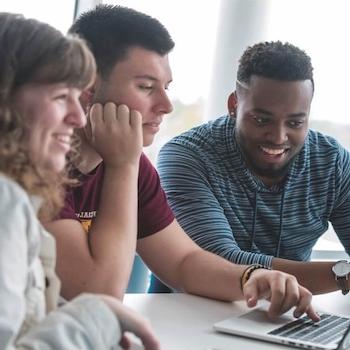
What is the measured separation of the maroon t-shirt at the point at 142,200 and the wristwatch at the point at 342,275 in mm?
434

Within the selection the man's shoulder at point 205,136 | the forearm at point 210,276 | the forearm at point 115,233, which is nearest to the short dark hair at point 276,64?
the man's shoulder at point 205,136

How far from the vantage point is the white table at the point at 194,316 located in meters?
1.22

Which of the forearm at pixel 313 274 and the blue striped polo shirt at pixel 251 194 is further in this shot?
the blue striped polo shirt at pixel 251 194

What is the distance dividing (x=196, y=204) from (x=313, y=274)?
38 cm

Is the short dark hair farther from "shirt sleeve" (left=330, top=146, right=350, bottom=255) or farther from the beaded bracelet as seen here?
the beaded bracelet

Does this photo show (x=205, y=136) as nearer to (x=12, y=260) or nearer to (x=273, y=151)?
(x=273, y=151)

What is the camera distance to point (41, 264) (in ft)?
3.17

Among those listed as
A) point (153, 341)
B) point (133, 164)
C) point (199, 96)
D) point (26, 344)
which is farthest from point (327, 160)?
point (26, 344)

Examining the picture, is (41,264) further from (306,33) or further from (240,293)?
(306,33)

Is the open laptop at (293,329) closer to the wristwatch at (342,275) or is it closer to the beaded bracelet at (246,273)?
the beaded bracelet at (246,273)

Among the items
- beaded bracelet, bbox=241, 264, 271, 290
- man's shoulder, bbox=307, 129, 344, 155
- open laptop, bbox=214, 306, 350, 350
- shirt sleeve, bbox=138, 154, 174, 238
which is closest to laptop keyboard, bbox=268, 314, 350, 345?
open laptop, bbox=214, 306, 350, 350

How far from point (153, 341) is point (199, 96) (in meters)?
1.81

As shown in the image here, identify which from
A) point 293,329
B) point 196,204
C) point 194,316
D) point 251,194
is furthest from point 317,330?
point 251,194

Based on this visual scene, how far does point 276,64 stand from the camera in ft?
6.66
